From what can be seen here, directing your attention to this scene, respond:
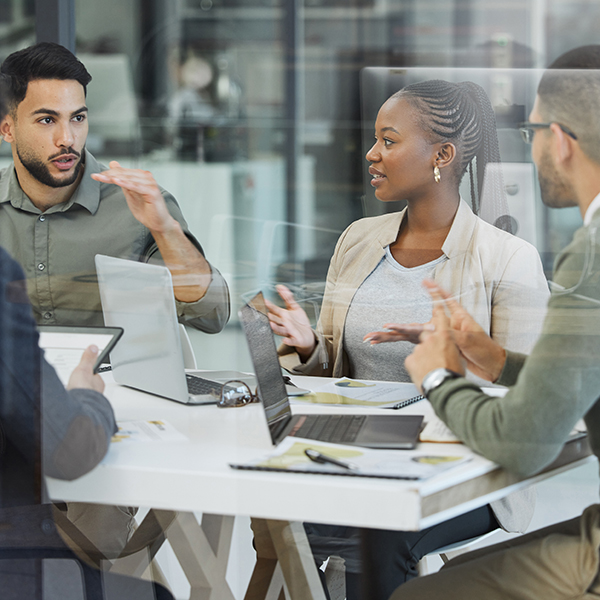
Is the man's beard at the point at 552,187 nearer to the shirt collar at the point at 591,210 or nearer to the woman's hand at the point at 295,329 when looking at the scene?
the shirt collar at the point at 591,210

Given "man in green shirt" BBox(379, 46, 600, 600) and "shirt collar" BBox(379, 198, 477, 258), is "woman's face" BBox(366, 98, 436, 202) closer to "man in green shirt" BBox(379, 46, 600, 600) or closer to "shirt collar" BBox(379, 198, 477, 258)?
"shirt collar" BBox(379, 198, 477, 258)

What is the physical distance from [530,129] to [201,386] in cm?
82

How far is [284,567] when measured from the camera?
1.49 metres

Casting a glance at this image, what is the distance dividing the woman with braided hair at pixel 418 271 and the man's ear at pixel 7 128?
2.26ft

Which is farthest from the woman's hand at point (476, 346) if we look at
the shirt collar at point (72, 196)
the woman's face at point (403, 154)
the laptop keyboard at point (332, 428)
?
the shirt collar at point (72, 196)

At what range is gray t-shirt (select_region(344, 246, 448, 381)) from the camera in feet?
5.49

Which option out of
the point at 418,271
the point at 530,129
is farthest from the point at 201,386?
the point at 530,129

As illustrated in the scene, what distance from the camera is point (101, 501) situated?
112 cm

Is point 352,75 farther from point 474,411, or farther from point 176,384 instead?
point 474,411

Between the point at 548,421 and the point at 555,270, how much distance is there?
0.33m

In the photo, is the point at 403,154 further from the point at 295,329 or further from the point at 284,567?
the point at 284,567

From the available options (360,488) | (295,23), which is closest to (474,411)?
(360,488)

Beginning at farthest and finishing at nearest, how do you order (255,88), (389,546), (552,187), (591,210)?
(255,88) < (389,546) < (552,187) < (591,210)

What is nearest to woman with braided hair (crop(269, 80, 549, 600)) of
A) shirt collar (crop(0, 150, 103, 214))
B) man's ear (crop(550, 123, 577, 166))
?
man's ear (crop(550, 123, 577, 166))
